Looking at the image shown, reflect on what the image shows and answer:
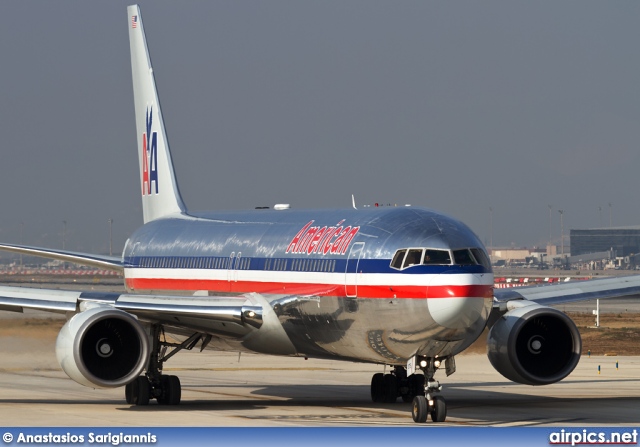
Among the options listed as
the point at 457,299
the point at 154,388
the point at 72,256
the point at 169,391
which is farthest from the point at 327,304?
the point at 72,256

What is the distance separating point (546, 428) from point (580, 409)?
16.0 feet

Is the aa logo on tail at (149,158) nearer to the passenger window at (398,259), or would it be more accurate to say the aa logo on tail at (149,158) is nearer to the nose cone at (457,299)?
the passenger window at (398,259)

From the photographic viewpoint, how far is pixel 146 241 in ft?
115

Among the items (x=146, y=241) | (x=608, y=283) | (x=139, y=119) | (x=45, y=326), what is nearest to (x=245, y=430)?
(x=608, y=283)

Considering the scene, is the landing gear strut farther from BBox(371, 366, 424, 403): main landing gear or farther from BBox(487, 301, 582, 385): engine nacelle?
BBox(371, 366, 424, 403): main landing gear

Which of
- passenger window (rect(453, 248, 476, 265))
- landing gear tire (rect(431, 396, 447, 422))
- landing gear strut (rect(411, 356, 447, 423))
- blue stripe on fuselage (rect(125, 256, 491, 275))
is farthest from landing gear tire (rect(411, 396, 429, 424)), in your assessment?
passenger window (rect(453, 248, 476, 265))

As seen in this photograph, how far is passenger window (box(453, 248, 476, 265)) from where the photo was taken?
22.9 m

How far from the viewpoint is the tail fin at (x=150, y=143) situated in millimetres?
37062

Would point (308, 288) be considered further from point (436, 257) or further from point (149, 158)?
point (149, 158)

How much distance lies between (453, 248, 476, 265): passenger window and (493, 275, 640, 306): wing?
20.3 ft

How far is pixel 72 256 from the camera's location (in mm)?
34531

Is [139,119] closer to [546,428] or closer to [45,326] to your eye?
[45,326]

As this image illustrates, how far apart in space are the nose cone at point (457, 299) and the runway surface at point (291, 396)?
2279mm

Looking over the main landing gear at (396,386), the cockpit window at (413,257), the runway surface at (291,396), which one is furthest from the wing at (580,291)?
the cockpit window at (413,257)
